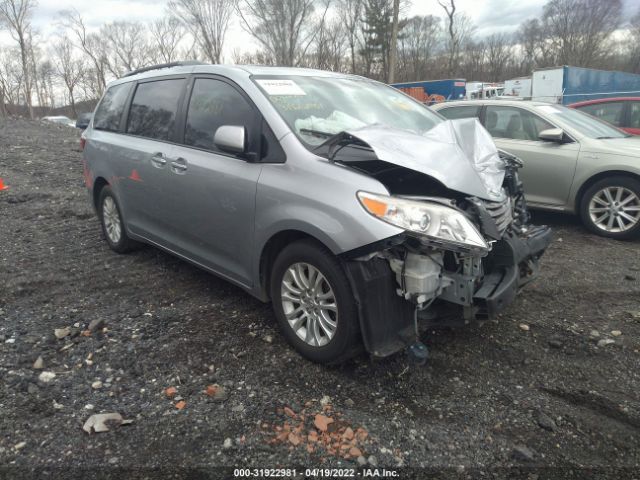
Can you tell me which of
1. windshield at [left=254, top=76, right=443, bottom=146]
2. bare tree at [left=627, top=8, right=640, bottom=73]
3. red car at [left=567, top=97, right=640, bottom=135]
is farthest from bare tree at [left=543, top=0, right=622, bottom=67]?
windshield at [left=254, top=76, right=443, bottom=146]

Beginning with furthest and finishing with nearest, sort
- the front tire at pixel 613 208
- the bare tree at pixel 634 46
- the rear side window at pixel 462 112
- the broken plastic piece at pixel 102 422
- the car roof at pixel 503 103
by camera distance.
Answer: the bare tree at pixel 634 46, the rear side window at pixel 462 112, the car roof at pixel 503 103, the front tire at pixel 613 208, the broken plastic piece at pixel 102 422

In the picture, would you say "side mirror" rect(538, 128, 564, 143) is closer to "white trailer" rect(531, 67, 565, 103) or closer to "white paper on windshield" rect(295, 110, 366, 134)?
"white paper on windshield" rect(295, 110, 366, 134)

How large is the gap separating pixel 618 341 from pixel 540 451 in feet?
4.65

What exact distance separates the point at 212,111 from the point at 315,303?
1.70 m

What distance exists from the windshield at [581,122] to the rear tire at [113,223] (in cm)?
526

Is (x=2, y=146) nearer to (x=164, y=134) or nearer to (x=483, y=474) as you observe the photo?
(x=164, y=134)

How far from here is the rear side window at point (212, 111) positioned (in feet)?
10.9

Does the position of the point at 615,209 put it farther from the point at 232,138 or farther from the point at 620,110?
the point at 232,138

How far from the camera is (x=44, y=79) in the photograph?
52.3 m

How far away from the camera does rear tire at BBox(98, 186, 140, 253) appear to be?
495 cm

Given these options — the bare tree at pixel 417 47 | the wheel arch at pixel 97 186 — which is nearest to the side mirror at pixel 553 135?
the wheel arch at pixel 97 186

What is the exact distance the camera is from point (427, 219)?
101 inches

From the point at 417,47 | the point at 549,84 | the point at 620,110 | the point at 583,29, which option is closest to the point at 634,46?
the point at 583,29

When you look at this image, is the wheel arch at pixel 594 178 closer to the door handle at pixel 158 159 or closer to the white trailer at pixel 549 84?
the door handle at pixel 158 159
